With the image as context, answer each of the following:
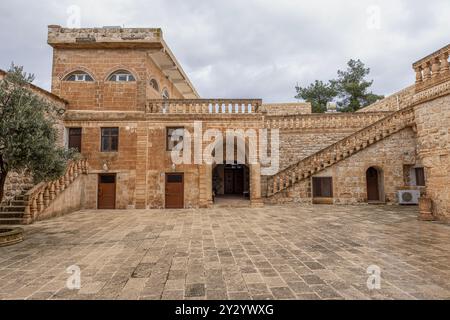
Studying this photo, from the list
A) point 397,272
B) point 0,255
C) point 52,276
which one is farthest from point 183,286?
point 0,255

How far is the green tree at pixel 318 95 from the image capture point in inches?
1220

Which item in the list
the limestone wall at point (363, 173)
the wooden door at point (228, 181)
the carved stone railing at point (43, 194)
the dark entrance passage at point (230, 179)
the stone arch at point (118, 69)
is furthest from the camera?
the wooden door at point (228, 181)

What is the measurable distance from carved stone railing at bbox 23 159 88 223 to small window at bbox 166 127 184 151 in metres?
5.15

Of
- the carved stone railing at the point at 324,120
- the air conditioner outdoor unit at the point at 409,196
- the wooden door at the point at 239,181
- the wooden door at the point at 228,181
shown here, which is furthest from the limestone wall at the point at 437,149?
the wooden door at the point at 228,181

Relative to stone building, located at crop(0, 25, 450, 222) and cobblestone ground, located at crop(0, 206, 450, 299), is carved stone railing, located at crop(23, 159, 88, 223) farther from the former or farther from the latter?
cobblestone ground, located at crop(0, 206, 450, 299)

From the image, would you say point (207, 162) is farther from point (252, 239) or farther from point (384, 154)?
point (384, 154)

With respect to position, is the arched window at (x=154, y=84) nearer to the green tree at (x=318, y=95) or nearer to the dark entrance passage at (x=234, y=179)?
the dark entrance passage at (x=234, y=179)

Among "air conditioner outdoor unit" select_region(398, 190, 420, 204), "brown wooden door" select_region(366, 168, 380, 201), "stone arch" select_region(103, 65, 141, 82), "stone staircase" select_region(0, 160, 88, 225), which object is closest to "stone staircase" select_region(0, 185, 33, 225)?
"stone staircase" select_region(0, 160, 88, 225)

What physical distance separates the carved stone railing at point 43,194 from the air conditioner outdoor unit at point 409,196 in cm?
1840

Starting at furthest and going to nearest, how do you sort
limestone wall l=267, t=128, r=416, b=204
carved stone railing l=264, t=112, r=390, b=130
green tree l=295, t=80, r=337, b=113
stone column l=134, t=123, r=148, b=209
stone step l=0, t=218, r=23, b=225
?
A: 1. green tree l=295, t=80, r=337, b=113
2. carved stone railing l=264, t=112, r=390, b=130
3. limestone wall l=267, t=128, r=416, b=204
4. stone column l=134, t=123, r=148, b=209
5. stone step l=0, t=218, r=23, b=225

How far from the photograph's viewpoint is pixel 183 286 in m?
3.99

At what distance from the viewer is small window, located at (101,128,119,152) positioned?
14312 millimetres

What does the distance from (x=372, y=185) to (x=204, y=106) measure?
12.2m

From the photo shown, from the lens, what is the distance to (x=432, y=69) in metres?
9.27
